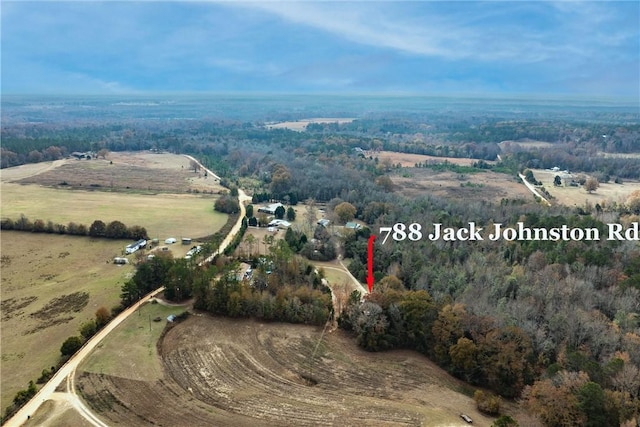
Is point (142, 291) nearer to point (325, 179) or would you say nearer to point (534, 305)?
point (534, 305)

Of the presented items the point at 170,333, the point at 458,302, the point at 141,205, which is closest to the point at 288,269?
the point at 170,333

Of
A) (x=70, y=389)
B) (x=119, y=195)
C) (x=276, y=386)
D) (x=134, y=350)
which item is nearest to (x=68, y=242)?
(x=119, y=195)

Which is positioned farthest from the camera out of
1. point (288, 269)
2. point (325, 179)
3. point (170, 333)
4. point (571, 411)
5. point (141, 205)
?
point (325, 179)

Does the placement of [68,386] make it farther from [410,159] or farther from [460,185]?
[410,159]

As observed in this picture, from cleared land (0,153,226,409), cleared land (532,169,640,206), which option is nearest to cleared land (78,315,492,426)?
cleared land (0,153,226,409)

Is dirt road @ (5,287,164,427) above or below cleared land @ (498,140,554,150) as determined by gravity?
below

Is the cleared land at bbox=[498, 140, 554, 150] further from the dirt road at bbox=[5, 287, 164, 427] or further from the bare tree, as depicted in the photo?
the dirt road at bbox=[5, 287, 164, 427]

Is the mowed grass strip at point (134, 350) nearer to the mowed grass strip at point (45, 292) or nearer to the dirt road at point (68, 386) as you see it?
the dirt road at point (68, 386)
